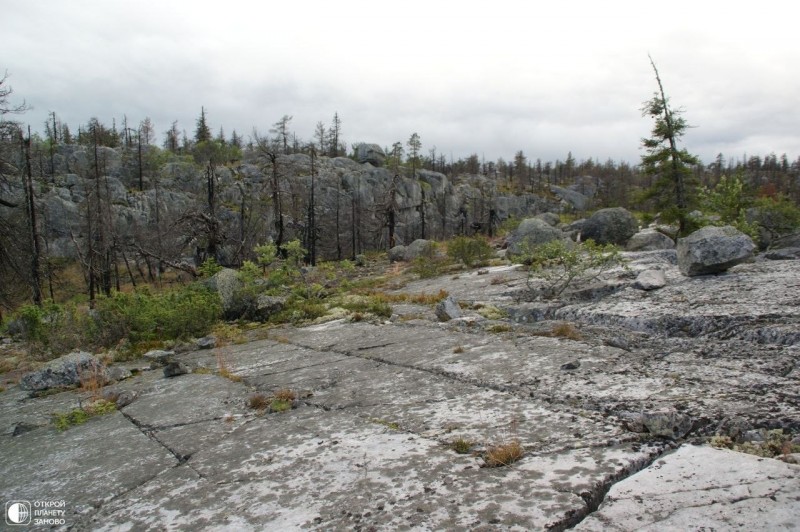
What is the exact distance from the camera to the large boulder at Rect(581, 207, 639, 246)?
22484 millimetres

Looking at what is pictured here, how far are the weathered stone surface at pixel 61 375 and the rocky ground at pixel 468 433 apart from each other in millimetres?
260

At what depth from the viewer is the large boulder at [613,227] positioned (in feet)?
73.8

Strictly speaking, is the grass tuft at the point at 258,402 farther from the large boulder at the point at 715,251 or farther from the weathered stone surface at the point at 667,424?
the large boulder at the point at 715,251

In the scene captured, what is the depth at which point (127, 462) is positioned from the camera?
404 cm

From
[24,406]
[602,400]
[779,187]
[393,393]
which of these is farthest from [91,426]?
[779,187]

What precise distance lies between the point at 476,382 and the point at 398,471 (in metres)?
2.03

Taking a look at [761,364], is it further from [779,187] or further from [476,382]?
[779,187]

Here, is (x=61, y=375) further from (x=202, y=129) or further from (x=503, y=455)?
(x=202, y=129)

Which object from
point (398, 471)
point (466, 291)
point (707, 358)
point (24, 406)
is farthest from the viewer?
point (466, 291)

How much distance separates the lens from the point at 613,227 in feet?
74.0

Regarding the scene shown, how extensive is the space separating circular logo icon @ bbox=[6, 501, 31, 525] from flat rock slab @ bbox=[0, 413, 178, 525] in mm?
102

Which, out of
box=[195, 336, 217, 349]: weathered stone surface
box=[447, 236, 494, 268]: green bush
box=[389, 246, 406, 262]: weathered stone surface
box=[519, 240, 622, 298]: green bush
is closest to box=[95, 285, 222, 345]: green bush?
box=[195, 336, 217, 349]: weathered stone surface

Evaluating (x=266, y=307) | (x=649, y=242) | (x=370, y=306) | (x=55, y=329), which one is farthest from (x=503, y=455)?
(x=649, y=242)

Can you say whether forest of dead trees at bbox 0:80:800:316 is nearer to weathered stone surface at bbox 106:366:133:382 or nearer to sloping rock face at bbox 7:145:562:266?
sloping rock face at bbox 7:145:562:266
